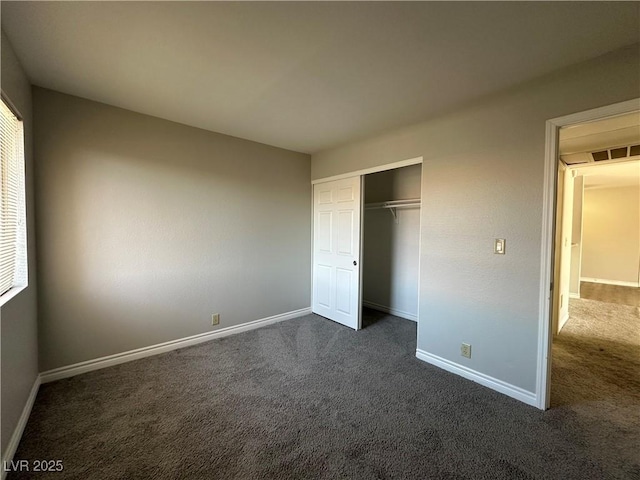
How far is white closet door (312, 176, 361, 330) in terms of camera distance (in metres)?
3.48

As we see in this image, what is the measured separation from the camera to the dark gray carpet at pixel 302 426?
1.49m

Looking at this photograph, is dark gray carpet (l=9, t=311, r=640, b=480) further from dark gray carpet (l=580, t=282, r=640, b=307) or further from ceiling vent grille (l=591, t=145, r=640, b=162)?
dark gray carpet (l=580, t=282, r=640, b=307)

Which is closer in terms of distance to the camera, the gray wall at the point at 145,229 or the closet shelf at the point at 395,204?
the gray wall at the point at 145,229

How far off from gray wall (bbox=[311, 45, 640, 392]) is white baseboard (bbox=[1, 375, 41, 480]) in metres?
3.05

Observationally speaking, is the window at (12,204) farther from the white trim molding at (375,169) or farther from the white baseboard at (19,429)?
the white trim molding at (375,169)

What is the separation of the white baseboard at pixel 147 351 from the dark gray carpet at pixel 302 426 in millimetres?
95

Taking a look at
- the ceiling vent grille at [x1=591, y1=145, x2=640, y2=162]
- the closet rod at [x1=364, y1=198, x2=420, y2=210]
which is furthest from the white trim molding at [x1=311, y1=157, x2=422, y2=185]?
the ceiling vent grille at [x1=591, y1=145, x2=640, y2=162]

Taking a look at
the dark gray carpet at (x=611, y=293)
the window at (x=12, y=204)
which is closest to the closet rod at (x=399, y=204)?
the window at (x=12, y=204)

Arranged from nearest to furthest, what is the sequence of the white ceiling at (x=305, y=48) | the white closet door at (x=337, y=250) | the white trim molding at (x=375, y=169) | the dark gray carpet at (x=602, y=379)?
1. the white ceiling at (x=305, y=48)
2. the dark gray carpet at (x=602, y=379)
3. the white trim molding at (x=375, y=169)
4. the white closet door at (x=337, y=250)

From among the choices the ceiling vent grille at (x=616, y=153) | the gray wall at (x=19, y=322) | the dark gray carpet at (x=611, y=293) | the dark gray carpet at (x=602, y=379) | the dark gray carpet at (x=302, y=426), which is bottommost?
the dark gray carpet at (x=302, y=426)

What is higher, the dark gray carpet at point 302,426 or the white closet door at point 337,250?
the white closet door at point 337,250

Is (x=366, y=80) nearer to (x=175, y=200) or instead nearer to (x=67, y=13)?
(x=67, y=13)

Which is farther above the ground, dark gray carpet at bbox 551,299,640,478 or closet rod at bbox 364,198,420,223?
closet rod at bbox 364,198,420,223

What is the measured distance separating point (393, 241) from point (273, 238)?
6.14 ft
